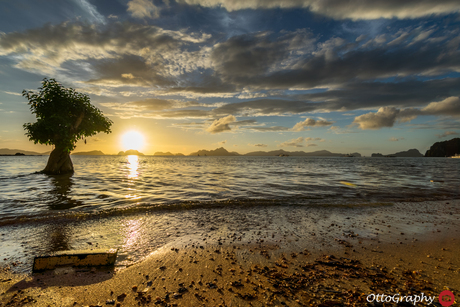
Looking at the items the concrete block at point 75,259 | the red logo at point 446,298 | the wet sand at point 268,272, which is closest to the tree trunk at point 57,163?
the wet sand at point 268,272

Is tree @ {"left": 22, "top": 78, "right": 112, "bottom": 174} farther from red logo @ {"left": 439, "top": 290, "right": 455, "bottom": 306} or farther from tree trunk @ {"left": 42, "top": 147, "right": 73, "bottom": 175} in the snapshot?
red logo @ {"left": 439, "top": 290, "right": 455, "bottom": 306}

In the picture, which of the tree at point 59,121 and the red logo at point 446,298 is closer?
the red logo at point 446,298

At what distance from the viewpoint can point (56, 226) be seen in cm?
808

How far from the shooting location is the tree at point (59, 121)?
2377 centimetres

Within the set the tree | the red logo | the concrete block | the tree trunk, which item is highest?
the tree

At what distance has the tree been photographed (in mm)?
23766

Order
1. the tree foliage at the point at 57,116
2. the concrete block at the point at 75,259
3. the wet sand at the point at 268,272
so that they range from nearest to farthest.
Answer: the wet sand at the point at 268,272
the concrete block at the point at 75,259
the tree foliage at the point at 57,116

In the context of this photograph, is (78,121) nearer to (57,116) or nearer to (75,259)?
(57,116)

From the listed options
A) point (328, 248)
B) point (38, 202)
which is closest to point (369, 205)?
point (328, 248)

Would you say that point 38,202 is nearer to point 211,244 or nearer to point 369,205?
point 211,244

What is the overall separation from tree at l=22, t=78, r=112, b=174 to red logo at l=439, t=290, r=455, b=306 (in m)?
32.3

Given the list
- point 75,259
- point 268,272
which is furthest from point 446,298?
point 75,259

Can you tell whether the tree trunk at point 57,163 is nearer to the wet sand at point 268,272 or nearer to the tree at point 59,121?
the tree at point 59,121

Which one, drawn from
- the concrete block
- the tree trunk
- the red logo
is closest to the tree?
the tree trunk
